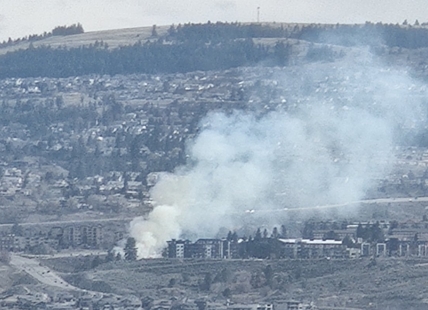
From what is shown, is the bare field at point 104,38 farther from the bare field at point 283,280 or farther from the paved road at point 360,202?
the bare field at point 283,280

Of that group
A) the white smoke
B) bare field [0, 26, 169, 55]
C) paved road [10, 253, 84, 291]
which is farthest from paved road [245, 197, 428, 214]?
bare field [0, 26, 169, 55]

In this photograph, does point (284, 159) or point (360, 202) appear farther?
point (284, 159)

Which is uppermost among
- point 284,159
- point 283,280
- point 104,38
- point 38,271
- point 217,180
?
point 104,38

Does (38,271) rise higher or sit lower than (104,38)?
lower

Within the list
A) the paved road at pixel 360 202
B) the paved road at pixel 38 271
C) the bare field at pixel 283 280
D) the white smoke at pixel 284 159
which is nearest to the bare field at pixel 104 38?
the white smoke at pixel 284 159

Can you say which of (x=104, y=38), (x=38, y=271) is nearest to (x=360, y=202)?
(x=38, y=271)

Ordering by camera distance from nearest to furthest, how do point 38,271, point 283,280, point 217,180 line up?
1. point 283,280
2. point 38,271
3. point 217,180

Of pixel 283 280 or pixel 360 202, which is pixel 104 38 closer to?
pixel 360 202
